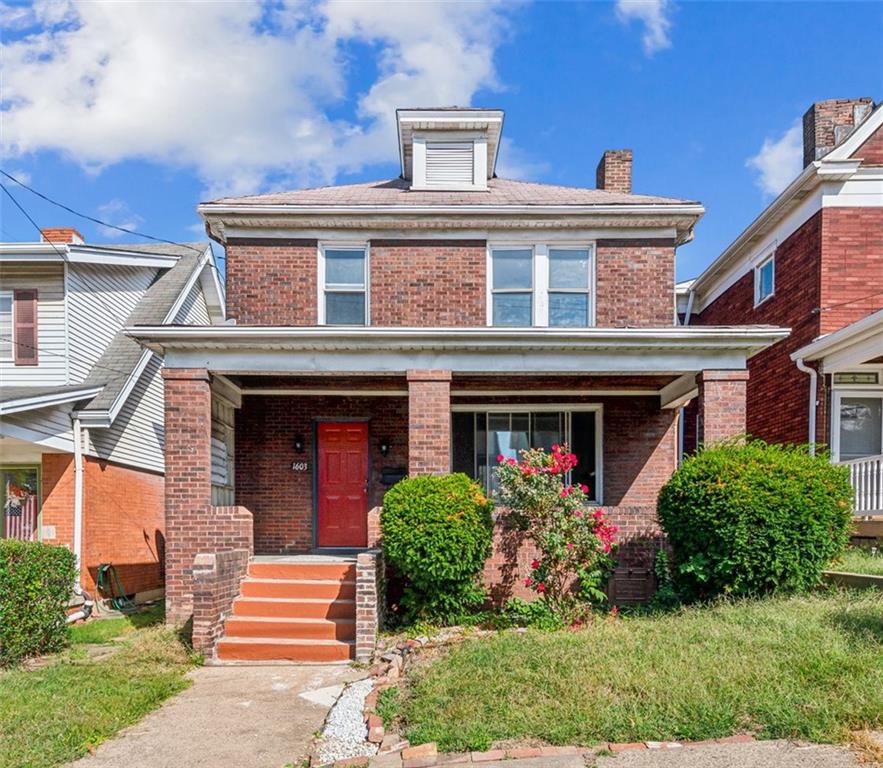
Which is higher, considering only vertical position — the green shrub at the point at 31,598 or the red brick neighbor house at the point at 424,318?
the red brick neighbor house at the point at 424,318

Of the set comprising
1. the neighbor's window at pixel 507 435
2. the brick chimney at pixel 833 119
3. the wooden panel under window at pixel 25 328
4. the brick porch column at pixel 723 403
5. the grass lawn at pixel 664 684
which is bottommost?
the grass lawn at pixel 664 684

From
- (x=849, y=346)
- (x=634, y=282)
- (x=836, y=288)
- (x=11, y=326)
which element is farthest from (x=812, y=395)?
(x=11, y=326)

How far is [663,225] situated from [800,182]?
3.18 meters

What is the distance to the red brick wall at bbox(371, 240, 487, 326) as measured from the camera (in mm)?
10992

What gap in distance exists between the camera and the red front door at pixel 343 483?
11.1 metres

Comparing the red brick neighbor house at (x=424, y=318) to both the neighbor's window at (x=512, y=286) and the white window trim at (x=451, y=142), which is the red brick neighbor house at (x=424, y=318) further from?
the white window trim at (x=451, y=142)

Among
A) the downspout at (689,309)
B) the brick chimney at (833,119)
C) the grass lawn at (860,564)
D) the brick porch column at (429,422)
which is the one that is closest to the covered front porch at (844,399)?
the grass lawn at (860,564)

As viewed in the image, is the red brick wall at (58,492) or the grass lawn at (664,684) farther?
the red brick wall at (58,492)

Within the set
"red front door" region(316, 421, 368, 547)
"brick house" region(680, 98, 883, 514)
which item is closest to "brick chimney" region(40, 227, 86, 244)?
"red front door" region(316, 421, 368, 547)

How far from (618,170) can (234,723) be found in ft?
38.4

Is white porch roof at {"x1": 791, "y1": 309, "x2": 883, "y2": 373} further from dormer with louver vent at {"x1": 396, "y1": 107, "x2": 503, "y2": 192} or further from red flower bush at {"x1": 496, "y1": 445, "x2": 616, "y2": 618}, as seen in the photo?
dormer with louver vent at {"x1": 396, "y1": 107, "x2": 503, "y2": 192}

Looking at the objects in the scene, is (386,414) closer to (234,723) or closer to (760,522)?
(760,522)

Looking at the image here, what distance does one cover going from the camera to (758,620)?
20.8 ft

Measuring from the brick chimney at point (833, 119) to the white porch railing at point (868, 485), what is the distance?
6.04 meters
